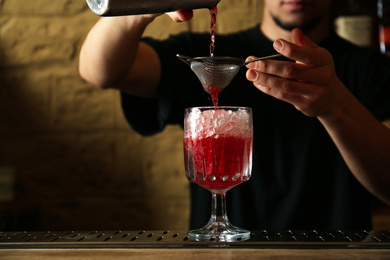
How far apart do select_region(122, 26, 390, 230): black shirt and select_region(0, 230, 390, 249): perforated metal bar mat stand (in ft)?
2.19

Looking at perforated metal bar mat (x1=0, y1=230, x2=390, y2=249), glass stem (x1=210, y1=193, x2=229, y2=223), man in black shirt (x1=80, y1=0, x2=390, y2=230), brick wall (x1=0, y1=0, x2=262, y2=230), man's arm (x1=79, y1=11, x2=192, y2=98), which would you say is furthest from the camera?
brick wall (x1=0, y1=0, x2=262, y2=230)

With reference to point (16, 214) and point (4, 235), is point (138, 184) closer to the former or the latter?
point (16, 214)

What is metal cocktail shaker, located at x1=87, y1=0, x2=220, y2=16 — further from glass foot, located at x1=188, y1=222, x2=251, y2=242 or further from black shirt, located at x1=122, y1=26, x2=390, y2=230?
black shirt, located at x1=122, y1=26, x2=390, y2=230

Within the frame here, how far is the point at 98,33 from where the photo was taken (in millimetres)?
1503

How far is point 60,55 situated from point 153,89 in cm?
82

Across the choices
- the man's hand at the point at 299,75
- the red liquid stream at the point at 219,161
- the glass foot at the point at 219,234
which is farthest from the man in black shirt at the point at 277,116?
the glass foot at the point at 219,234

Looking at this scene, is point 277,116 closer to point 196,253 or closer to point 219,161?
point 219,161

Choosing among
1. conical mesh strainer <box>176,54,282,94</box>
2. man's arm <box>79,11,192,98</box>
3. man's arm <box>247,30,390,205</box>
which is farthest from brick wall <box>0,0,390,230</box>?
conical mesh strainer <box>176,54,282,94</box>

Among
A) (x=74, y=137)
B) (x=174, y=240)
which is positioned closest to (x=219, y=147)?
(x=174, y=240)

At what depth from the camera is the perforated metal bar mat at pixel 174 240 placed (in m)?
0.94

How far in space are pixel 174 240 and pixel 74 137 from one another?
1.50 metres

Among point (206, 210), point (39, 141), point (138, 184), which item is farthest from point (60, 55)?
point (206, 210)

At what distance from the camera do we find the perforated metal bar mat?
0.94 meters

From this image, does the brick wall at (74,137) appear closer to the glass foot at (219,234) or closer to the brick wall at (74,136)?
the brick wall at (74,136)
